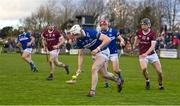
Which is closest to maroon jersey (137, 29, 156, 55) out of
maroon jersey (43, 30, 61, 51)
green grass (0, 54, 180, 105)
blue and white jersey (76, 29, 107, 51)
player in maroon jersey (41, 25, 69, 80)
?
green grass (0, 54, 180, 105)

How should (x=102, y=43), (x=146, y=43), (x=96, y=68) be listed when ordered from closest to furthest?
(x=102, y=43) → (x=96, y=68) → (x=146, y=43)

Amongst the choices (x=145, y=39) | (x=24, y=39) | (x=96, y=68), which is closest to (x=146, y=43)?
(x=145, y=39)

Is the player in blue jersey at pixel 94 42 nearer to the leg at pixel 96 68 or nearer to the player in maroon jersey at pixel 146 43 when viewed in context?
the leg at pixel 96 68

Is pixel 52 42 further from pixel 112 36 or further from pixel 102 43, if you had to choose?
pixel 102 43

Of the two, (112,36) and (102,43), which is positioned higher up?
(112,36)

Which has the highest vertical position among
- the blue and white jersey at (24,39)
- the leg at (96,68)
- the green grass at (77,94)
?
the blue and white jersey at (24,39)

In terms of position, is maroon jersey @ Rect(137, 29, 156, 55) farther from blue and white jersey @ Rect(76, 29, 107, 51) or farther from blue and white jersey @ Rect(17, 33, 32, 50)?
blue and white jersey @ Rect(17, 33, 32, 50)

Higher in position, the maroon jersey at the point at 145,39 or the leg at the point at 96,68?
the maroon jersey at the point at 145,39

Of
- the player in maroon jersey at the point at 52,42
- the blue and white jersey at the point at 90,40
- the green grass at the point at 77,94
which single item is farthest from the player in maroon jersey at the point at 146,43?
the player in maroon jersey at the point at 52,42

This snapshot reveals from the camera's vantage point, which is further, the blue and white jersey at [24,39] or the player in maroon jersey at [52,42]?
the blue and white jersey at [24,39]

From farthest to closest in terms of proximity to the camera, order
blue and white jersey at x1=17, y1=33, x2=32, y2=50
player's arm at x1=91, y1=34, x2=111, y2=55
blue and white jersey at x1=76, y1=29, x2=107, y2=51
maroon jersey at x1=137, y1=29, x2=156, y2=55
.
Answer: blue and white jersey at x1=17, y1=33, x2=32, y2=50 → maroon jersey at x1=137, y1=29, x2=156, y2=55 → blue and white jersey at x1=76, y1=29, x2=107, y2=51 → player's arm at x1=91, y1=34, x2=111, y2=55

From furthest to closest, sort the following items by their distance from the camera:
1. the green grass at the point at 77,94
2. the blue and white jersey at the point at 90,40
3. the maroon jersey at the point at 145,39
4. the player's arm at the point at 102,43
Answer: the maroon jersey at the point at 145,39 → the blue and white jersey at the point at 90,40 → the player's arm at the point at 102,43 → the green grass at the point at 77,94

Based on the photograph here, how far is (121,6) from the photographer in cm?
9162

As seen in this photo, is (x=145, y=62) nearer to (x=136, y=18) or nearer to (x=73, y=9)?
(x=136, y=18)
